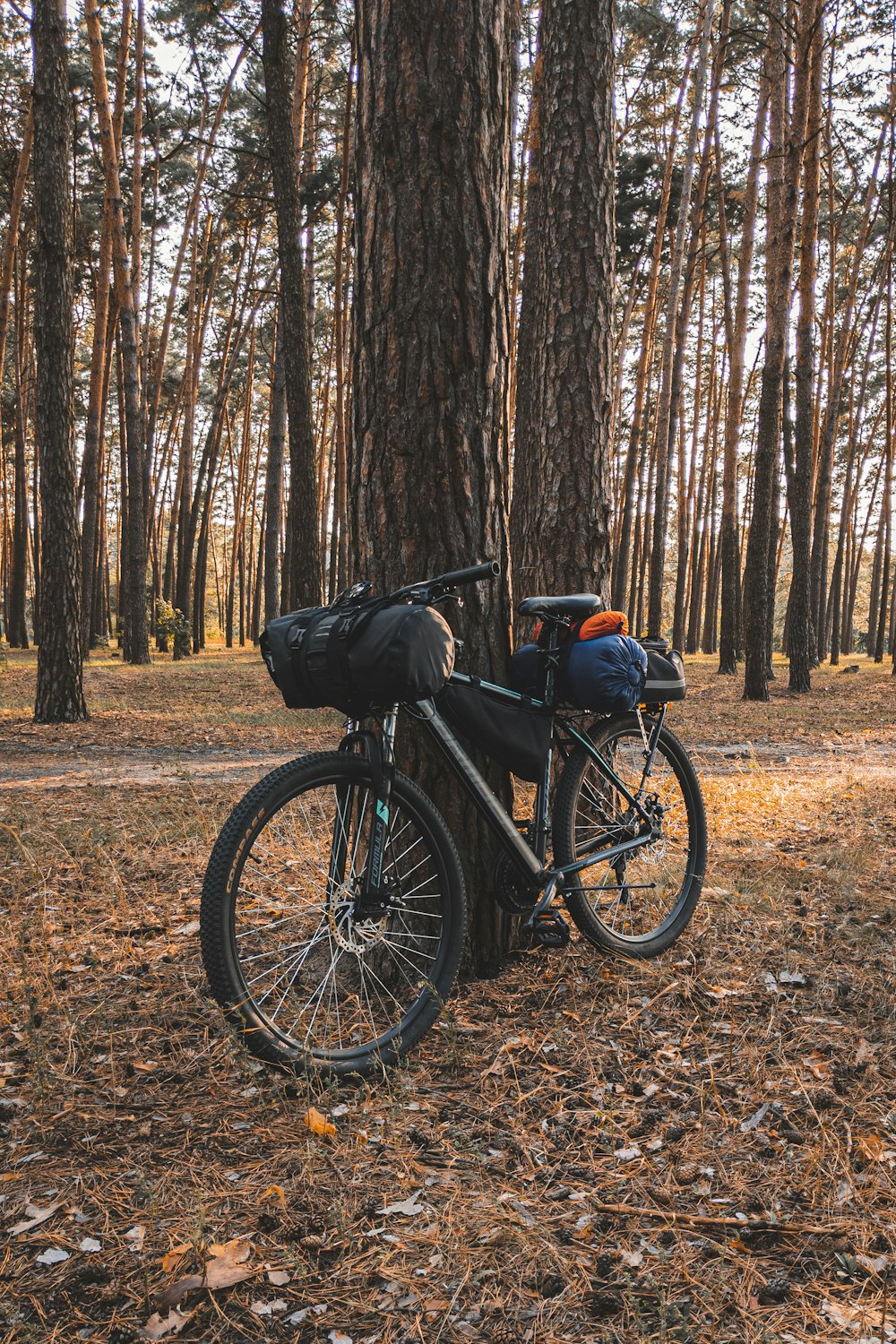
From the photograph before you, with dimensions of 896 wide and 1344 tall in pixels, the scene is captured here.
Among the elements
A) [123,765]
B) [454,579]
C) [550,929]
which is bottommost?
[123,765]

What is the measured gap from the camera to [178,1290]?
180cm

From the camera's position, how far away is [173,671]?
17.1 metres

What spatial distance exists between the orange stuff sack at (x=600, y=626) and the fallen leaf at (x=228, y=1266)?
7.27 feet

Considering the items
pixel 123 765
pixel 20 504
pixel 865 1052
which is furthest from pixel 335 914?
pixel 20 504

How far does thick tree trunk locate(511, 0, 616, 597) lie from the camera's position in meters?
5.09

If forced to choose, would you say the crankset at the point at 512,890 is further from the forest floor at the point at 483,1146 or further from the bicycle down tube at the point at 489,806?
the forest floor at the point at 483,1146

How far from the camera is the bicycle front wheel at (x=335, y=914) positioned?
242 centimetres

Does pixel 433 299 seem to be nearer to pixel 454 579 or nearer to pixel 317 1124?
pixel 454 579

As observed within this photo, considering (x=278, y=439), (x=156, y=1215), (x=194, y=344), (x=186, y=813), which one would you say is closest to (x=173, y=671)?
(x=278, y=439)

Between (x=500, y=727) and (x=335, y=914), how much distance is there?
84cm

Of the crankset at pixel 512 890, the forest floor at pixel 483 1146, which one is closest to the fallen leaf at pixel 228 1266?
the forest floor at pixel 483 1146

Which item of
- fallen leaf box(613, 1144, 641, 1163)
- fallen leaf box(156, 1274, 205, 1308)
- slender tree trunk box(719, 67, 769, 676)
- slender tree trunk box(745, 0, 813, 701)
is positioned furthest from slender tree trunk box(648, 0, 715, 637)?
fallen leaf box(156, 1274, 205, 1308)

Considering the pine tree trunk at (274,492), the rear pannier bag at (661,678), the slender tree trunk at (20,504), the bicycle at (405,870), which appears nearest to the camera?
the bicycle at (405,870)

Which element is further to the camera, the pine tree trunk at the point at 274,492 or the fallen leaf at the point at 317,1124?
the pine tree trunk at the point at 274,492
